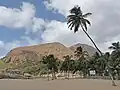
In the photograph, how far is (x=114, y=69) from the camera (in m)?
76.2

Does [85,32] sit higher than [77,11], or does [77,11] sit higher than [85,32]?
[77,11]

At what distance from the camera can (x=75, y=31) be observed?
145 feet

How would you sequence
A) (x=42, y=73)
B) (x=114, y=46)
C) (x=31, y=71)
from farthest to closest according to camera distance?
(x=31, y=71), (x=42, y=73), (x=114, y=46)

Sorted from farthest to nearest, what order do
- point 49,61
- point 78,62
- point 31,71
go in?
point 31,71
point 78,62
point 49,61

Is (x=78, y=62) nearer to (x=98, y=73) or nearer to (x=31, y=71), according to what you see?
(x=98, y=73)

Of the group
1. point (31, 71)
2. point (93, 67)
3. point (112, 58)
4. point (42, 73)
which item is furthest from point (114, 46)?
point (31, 71)

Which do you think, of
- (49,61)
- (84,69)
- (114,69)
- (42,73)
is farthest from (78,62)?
(42,73)

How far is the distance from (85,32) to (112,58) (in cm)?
3396

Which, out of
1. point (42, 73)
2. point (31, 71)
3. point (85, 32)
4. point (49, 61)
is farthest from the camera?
point (31, 71)

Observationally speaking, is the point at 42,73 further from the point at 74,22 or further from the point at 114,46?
the point at 74,22

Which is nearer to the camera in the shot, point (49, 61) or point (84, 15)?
point (84, 15)

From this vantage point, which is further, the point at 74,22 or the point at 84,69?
the point at 84,69

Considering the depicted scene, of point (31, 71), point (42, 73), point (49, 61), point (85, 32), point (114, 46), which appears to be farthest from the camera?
point (31, 71)

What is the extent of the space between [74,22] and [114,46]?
33243mm
